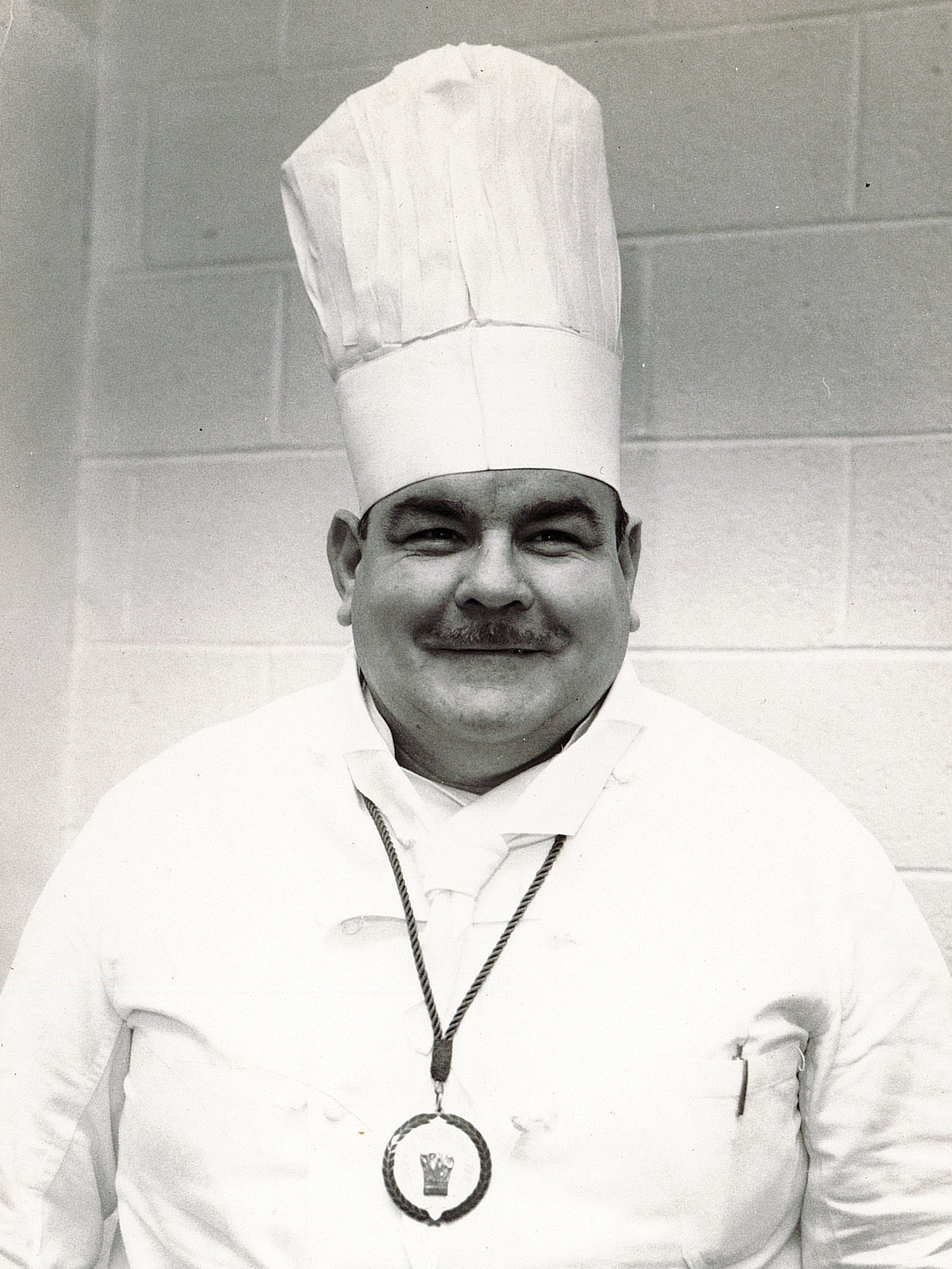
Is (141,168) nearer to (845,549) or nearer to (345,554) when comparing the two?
(345,554)

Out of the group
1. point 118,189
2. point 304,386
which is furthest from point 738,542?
point 118,189

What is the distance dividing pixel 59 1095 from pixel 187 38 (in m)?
1.30

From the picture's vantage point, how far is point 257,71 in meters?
1.78

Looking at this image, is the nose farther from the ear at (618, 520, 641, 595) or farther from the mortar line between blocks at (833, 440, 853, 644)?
the mortar line between blocks at (833, 440, 853, 644)

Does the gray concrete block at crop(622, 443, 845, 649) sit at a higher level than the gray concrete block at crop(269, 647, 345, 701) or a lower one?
higher

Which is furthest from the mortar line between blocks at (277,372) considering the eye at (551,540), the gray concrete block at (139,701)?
the eye at (551,540)

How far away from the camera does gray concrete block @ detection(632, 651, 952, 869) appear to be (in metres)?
1.64

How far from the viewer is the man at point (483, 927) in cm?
125

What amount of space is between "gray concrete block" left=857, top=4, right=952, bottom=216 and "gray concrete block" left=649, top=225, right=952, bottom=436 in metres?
0.03

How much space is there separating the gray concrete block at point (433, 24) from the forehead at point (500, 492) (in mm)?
669

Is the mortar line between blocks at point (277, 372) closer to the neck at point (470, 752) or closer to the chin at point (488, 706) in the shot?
the neck at point (470, 752)

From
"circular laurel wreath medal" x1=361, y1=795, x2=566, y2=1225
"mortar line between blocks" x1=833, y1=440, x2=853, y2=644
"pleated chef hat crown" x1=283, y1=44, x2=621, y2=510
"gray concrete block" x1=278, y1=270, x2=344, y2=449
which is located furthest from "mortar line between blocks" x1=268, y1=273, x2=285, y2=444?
"circular laurel wreath medal" x1=361, y1=795, x2=566, y2=1225

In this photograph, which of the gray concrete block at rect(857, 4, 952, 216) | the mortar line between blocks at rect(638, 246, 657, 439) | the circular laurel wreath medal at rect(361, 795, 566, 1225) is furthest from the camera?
the mortar line between blocks at rect(638, 246, 657, 439)

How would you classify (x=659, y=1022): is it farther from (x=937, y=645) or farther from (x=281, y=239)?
(x=281, y=239)
